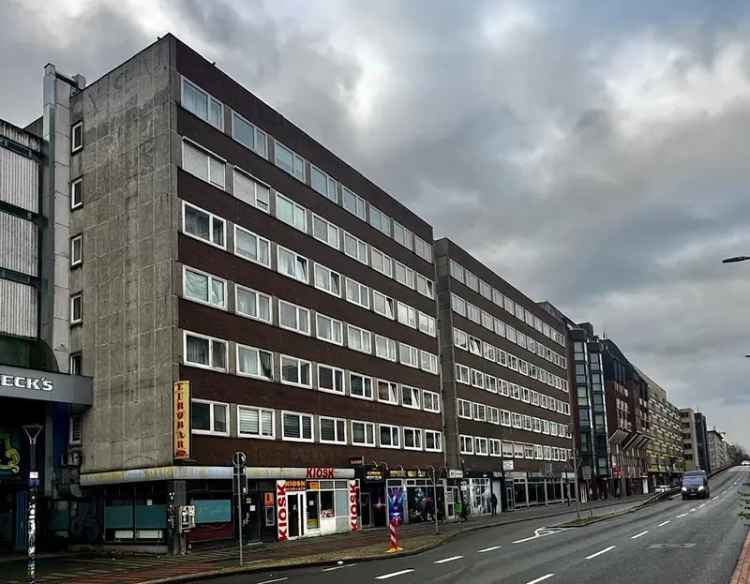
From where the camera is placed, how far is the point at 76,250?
39.8 metres

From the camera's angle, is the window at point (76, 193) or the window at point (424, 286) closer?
the window at point (76, 193)

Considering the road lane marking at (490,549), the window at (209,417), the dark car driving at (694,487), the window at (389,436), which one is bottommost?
the dark car driving at (694,487)

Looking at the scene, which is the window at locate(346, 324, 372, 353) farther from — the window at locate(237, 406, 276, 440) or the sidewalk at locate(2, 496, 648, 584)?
the sidewalk at locate(2, 496, 648, 584)

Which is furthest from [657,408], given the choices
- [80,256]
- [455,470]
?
[80,256]

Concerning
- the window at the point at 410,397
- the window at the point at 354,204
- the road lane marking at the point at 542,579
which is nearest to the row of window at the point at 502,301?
the window at the point at 410,397

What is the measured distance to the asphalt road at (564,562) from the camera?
21.1m

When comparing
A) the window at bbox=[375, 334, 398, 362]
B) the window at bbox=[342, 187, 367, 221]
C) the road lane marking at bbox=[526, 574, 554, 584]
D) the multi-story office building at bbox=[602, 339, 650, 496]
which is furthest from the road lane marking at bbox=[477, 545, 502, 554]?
the multi-story office building at bbox=[602, 339, 650, 496]

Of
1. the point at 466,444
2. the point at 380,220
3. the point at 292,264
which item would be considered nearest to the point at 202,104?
the point at 292,264

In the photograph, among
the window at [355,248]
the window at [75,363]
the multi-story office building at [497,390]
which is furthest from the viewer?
the multi-story office building at [497,390]

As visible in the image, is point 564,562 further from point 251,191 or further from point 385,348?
point 385,348

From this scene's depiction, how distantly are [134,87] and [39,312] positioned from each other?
11147 mm

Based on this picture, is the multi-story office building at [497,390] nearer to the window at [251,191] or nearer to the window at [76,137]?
the window at [251,191]

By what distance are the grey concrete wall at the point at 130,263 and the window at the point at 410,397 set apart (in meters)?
24.2

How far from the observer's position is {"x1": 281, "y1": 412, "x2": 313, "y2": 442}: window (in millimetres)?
41656
